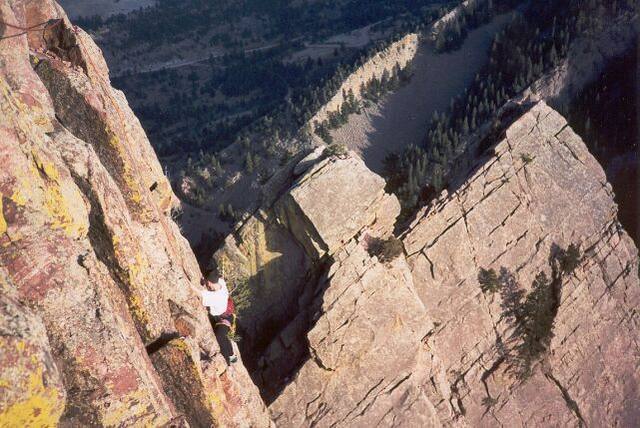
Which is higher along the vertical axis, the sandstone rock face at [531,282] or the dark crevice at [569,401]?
the sandstone rock face at [531,282]

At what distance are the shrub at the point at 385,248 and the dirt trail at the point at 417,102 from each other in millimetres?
25464

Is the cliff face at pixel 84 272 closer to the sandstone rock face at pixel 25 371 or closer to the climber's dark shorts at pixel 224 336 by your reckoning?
the sandstone rock face at pixel 25 371

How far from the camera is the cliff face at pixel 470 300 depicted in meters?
19.8

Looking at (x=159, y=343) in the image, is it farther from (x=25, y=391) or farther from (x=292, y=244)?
(x=292, y=244)

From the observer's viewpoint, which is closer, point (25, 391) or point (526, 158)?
point (25, 391)

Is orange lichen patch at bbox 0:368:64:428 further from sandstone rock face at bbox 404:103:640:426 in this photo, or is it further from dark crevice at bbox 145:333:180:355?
sandstone rock face at bbox 404:103:640:426

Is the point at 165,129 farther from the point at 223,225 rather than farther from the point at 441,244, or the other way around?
the point at 441,244

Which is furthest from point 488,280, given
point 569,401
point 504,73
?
point 504,73

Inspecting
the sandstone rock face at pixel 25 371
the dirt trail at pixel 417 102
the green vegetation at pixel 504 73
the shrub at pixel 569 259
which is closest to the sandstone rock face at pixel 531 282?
the shrub at pixel 569 259

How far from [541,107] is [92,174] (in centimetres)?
2507

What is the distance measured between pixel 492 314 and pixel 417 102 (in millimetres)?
36836

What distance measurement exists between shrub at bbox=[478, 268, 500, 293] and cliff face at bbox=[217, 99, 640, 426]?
113mm

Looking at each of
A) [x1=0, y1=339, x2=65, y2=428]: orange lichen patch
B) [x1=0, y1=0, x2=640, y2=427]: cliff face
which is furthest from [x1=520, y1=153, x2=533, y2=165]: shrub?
[x1=0, y1=339, x2=65, y2=428]: orange lichen patch

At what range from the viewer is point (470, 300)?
2398cm
